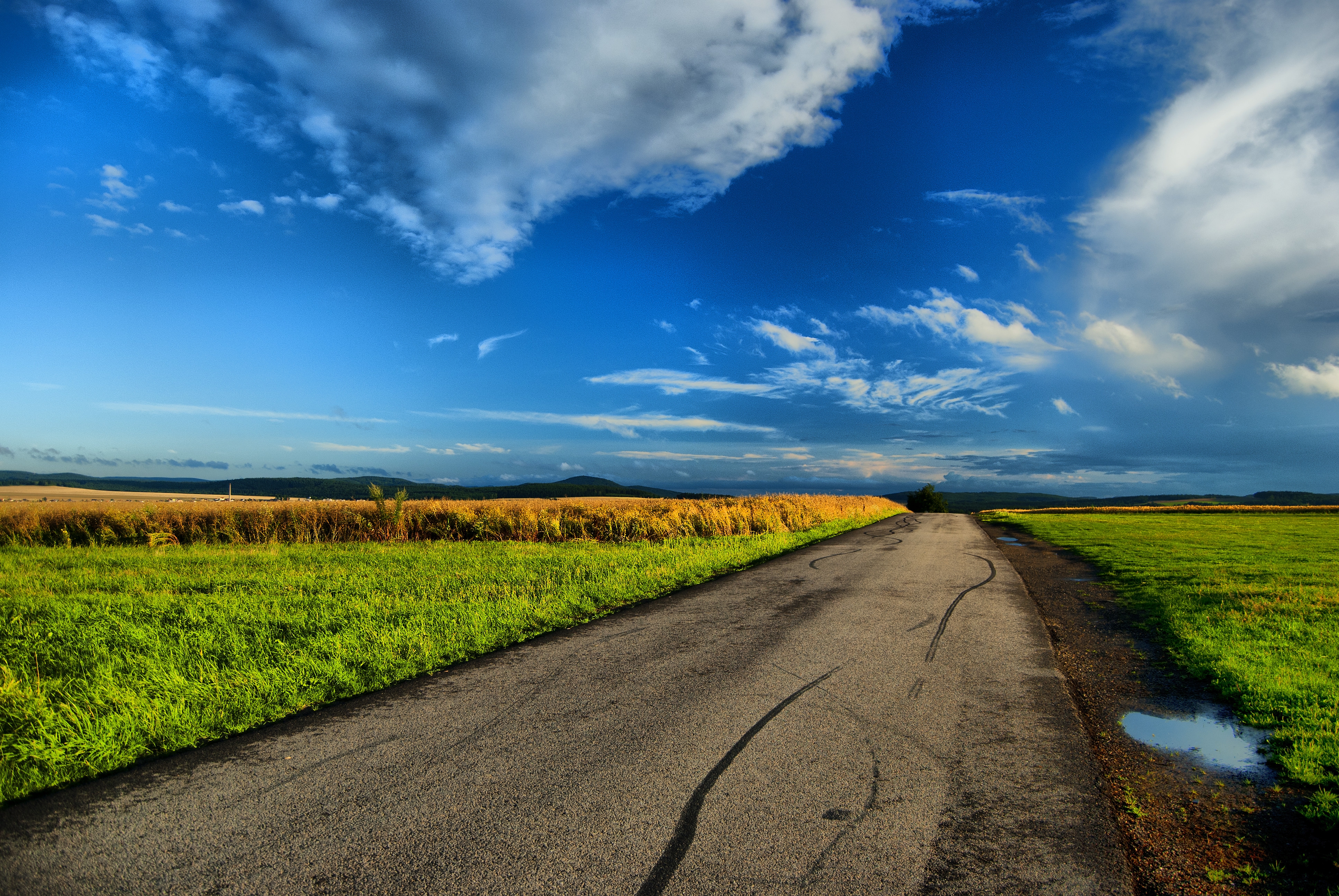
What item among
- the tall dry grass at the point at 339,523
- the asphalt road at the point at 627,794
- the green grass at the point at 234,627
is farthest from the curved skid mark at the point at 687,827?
the tall dry grass at the point at 339,523

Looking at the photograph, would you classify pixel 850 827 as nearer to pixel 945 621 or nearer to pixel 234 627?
pixel 945 621

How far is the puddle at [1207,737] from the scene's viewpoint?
4.48 meters

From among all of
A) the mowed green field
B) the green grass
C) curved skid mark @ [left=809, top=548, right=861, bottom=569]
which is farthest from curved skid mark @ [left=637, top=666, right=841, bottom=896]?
curved skid mark @ [left=809, top=548, right=861, bottom=569]

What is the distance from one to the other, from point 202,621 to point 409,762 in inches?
233

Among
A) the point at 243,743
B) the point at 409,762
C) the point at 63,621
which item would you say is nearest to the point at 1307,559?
the point at 409,762

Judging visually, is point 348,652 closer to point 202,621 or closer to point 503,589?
point 202,621

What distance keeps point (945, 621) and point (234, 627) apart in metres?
9.38

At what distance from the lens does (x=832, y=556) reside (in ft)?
53.6

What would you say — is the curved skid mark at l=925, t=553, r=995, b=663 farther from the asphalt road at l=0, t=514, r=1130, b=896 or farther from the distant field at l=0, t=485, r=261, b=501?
the distant field at l=0, t=485, r=261, b=501

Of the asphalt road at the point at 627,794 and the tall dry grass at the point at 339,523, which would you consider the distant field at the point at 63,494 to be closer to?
the tall dry grass at the point at 339,523

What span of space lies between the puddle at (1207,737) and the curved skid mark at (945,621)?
1.78m

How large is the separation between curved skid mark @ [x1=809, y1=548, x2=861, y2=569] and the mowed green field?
582 centimetres

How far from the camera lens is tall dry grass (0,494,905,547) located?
64.3ft

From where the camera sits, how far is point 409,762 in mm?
4113
